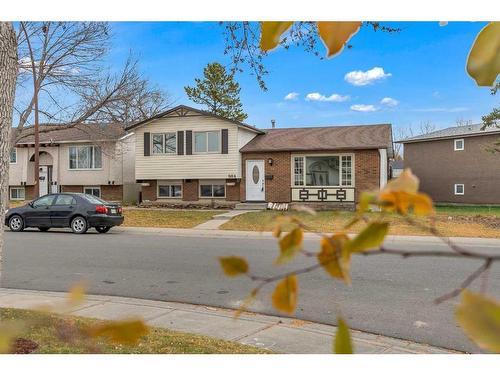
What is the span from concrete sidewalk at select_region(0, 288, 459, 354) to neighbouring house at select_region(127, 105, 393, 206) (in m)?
12.1

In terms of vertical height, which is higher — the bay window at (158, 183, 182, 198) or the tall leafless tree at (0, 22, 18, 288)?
the tall leafless tree at (0, 22, 18, 288)

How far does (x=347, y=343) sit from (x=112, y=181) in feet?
71.1

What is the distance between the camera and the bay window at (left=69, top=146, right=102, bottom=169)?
2144 centimetres

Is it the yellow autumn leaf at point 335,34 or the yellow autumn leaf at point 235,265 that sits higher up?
the yellow autumn leaf at point 335,34

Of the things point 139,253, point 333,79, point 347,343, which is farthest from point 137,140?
point 347,343

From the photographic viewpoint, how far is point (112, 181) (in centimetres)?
2128

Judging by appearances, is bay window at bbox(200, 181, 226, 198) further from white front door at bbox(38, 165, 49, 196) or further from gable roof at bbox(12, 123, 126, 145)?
white front door at bbox(38, 165, 49, 196)

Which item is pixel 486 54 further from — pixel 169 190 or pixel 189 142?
pixel 169 190

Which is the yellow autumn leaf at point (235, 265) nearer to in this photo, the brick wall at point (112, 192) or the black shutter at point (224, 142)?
the black shutter at point (224, 142)

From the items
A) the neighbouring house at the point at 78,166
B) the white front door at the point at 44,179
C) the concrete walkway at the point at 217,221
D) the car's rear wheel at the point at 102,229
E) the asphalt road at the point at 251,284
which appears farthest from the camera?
the white front door at the point at 44,179

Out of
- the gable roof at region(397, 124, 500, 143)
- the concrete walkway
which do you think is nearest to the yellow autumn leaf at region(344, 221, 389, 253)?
the concrete walkway

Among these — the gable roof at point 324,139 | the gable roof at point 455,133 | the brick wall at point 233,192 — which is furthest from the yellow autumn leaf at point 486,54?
the gable roof at point 455,133

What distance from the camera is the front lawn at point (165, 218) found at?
1358 centimetres

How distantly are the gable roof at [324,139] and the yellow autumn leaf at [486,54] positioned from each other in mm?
15743
